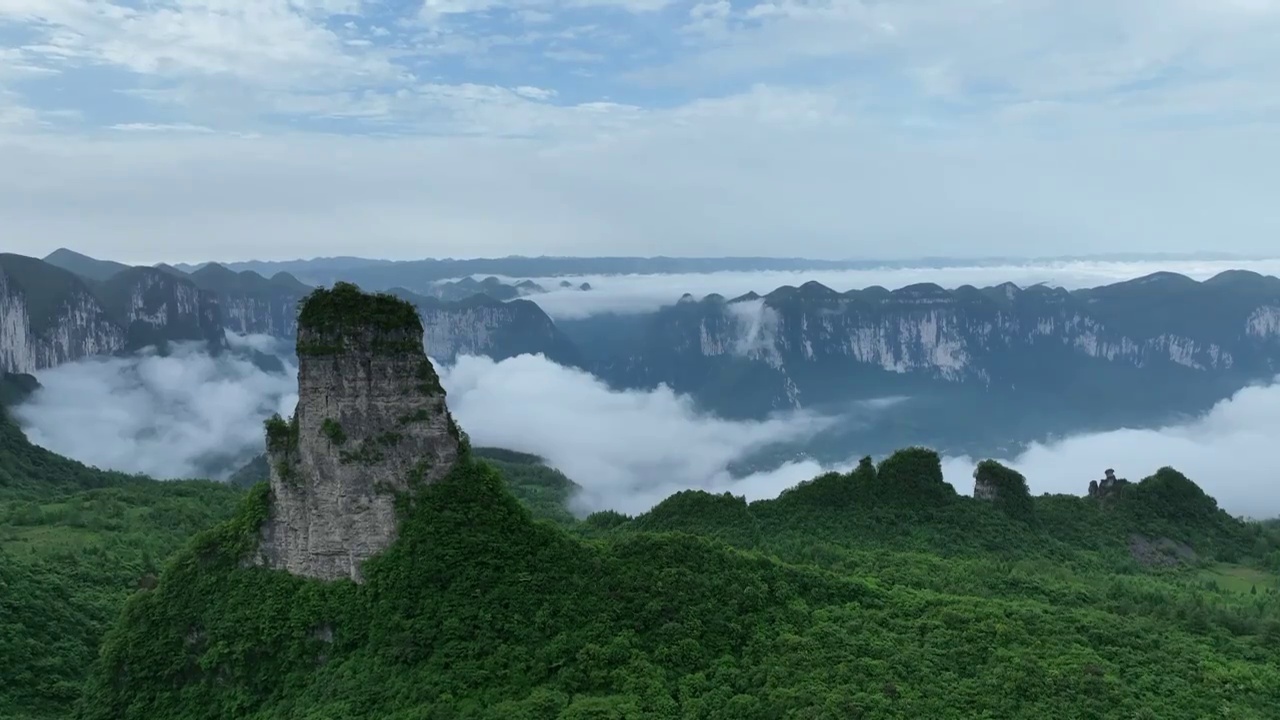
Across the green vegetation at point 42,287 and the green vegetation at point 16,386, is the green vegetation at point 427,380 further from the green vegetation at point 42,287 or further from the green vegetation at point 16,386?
the green vegetation at point 42,287

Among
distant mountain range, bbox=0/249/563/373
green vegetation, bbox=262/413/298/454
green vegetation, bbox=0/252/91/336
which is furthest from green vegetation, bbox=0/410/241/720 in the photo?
green vegetation, bbox=0/252/91/336

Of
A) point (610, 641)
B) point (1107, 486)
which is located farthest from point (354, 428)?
point (1107, 486)

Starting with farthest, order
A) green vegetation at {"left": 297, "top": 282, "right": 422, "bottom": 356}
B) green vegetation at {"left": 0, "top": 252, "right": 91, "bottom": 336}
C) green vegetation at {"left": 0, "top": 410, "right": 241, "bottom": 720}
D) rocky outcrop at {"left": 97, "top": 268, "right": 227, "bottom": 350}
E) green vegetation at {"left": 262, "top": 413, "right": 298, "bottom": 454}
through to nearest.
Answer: rocky outcrop at {"left": 97, "top": 268, "right": 227, "bottom": 350}
green vegetation at {"left": 0, "top": 252, "right": 91, "bottom": 336}
green vegetation at {"left": 0, "top": 410, "right": 241, "bottom": 720}
green vegetation at {"left": 262, "top": 413, "right": 298, "bottom": 454}
green vegetation at {"left": 297, "top": 282, "right": 422, "bottom": 356}

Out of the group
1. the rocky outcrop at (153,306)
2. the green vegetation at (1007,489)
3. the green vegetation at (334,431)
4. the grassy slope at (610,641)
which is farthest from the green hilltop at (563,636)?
the rocky outcrop at (153,306)

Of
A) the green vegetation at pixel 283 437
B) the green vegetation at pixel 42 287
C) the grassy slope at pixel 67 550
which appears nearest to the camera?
the green vegetation at pixel 283 437

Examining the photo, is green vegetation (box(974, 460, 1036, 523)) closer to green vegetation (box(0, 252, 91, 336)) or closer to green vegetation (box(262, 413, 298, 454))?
green vegetation (box(262, 413, 298, 454))

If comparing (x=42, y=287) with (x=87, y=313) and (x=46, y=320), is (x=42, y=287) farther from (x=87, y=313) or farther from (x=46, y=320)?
(x=46, y=320)

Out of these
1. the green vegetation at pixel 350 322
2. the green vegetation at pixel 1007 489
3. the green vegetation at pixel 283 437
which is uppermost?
the green vegetation at pixel 350 322
